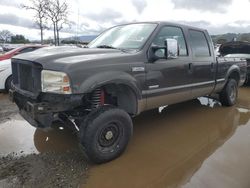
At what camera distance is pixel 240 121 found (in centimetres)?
542

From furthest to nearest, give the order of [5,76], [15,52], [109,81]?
1. [15,52]
2. [5,76]
3. [109,81]

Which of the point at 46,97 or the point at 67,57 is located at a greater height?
the point at 67,57

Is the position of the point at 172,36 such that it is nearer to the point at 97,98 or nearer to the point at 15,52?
the point at 97,98

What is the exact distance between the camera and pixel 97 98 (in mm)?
3568

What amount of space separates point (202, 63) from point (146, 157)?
246 centimetres

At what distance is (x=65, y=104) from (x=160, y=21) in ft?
7.59

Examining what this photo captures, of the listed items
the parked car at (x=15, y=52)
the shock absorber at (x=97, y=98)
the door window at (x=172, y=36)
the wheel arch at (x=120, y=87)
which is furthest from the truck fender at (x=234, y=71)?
the parked car at (x=15, y=52)

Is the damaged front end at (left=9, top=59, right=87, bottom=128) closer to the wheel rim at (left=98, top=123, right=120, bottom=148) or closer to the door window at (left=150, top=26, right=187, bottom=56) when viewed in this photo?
the wheel rim at (left=98, top=123, right=120, bottom=148)

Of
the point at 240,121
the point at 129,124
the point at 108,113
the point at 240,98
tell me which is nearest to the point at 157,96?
the point at 129,124

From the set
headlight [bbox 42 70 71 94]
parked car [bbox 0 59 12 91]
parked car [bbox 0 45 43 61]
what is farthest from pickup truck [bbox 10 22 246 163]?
parked car [bbox 0 45 43 61]

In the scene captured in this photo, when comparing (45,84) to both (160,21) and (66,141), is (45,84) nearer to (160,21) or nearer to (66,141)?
(66,141)

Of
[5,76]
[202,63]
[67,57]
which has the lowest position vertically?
[5,76]

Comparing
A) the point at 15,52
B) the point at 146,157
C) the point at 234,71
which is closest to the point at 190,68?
the point at 146,157

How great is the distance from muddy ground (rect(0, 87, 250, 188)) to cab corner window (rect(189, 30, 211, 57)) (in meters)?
1.39
